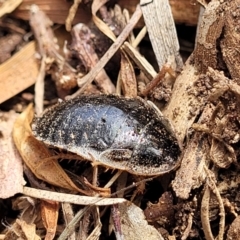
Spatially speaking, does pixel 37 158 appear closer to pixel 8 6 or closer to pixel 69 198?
pixel 69 198

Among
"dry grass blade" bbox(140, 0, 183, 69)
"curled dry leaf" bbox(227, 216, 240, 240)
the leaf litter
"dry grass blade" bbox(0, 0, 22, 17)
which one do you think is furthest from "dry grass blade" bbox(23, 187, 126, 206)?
"dry grass blade" bbox(0, 0, 22, 17)

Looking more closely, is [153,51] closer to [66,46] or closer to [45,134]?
[66,46]

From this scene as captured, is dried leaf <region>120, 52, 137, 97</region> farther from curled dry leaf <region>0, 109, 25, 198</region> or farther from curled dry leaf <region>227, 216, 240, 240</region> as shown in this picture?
curled dry leaf <region>227, 216, 240, 240</region>

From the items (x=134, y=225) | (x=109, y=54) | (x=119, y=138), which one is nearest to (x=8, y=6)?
(x=109, y=54)

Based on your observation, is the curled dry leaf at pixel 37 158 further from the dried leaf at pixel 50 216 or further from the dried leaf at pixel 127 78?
the dried leaf at pixel 127 78

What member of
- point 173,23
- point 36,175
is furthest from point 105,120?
point 173,23

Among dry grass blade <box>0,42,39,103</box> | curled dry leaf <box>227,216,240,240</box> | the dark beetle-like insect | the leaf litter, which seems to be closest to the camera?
curled dry leaf <box>227,216,240,240</box>
